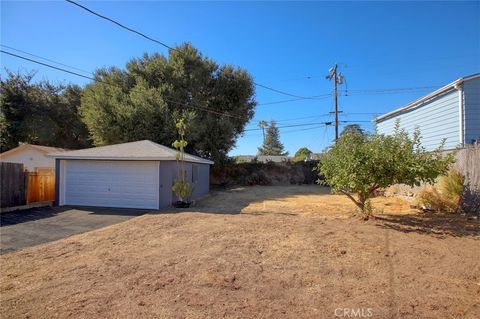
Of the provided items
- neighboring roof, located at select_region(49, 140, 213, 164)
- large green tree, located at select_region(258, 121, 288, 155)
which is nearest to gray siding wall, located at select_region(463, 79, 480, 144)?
neighboring roof, located at select_region(49, 140, 213, 164)

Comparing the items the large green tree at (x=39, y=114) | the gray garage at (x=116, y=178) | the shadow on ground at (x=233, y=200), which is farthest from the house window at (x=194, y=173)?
the large green tree at (x=39, y=114)

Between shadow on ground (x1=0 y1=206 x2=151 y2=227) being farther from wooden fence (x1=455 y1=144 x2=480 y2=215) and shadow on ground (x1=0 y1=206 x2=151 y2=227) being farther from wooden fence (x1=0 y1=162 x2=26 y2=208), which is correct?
wooden fence (x1=455 y1=144 x2=480 y2=215)

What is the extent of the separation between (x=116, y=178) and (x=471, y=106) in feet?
45.5

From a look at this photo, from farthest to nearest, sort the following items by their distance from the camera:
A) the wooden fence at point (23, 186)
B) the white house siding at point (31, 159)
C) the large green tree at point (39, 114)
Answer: the large green tree at point (39, 114)
the white house siding at point (31, 159)
the wooden fence at point (23, 186)

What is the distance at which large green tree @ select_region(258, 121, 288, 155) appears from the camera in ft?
234

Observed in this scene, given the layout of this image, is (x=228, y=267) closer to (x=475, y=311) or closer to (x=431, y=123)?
(x=475, y=311)

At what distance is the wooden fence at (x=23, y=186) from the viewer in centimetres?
1202

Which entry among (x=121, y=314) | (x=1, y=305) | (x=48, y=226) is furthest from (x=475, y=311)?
(x=48, y=226)

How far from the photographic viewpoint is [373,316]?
354 centimetres

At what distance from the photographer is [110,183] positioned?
13.6 meters

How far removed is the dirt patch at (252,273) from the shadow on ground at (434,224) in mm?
49

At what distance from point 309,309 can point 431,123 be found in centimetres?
1295

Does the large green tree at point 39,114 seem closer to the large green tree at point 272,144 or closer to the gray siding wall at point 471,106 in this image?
the gray siding wall at point 471,106

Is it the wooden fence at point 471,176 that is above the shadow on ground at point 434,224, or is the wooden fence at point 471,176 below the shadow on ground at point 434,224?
above
